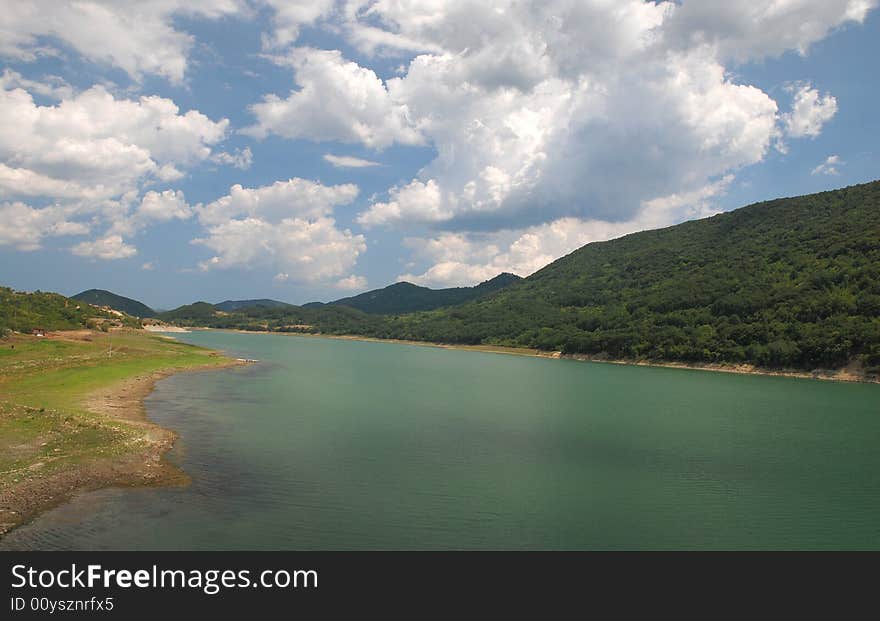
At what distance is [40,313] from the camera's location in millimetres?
80688

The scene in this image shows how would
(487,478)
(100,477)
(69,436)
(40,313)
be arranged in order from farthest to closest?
(40,313), (69,436), (487,478), (100,477)

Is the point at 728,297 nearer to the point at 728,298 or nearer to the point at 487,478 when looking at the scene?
the point at 728,298

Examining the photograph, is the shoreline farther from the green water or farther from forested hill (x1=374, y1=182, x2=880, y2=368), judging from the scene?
the green water

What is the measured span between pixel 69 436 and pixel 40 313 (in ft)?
244

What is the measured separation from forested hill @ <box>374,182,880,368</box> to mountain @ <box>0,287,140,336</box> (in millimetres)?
86036

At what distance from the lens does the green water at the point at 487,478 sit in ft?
46.7

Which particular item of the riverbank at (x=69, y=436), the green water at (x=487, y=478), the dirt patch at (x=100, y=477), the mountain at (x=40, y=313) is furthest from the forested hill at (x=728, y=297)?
the mountain at (x=40, y=313)

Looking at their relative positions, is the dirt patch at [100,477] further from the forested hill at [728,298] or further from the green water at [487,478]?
the forested hill at [728,298]

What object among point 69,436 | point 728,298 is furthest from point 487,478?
point 728,298

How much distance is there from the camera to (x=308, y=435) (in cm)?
2644

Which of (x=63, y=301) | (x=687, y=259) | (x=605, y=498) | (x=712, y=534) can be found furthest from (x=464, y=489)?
(x=687, y=259)

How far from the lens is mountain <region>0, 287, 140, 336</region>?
69.3m

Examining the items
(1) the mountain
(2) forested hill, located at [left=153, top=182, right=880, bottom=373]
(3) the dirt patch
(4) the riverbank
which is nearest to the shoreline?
(2) forested hill, located at [left=153, top=182, right=880, bottom=373]
